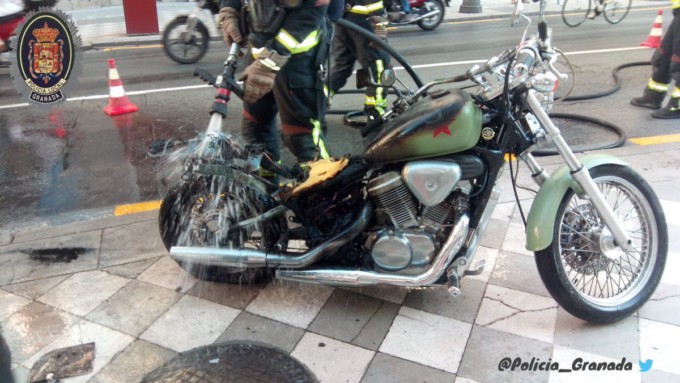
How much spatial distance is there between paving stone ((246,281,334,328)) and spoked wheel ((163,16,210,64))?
6.93 meters

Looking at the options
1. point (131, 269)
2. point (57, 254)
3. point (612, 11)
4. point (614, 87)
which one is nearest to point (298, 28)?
point (131, 269)

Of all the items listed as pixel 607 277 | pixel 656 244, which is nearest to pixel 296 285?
pixel 607 277

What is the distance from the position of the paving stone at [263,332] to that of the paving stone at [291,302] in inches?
1.8

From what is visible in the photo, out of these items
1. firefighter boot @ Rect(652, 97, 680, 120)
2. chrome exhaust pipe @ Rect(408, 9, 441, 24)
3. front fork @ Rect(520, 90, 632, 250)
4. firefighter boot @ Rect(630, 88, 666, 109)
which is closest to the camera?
front fork @ Rect(520, 90, 632, 250)

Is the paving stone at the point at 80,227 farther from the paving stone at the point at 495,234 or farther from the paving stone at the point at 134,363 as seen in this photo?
the paving stone at the point at 495,234

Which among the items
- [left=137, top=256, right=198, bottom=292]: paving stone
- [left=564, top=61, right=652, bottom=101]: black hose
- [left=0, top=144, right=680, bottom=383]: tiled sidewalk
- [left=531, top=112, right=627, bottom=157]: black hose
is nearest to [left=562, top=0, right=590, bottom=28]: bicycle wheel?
[left=564, top=61, right=652, bottom=101]: black hose

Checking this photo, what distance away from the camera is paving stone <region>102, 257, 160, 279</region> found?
3.32 meters

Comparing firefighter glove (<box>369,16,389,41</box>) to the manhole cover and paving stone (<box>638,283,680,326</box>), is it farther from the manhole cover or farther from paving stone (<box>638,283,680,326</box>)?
the manhole cover

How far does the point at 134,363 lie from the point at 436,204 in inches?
61.7

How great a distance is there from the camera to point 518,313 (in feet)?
9.66

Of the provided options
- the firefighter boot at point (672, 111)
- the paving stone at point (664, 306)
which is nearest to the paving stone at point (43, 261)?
the paving stone at point (664, 306)

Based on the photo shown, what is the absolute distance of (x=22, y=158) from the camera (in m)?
5.37

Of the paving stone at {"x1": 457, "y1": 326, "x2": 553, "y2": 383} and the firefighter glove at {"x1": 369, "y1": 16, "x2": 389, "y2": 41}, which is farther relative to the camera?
the firefighter glove at {"x1": 369, "y1": 16, "x2": 389, "y2": 41}

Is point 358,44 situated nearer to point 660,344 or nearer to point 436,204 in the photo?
point 436,204
